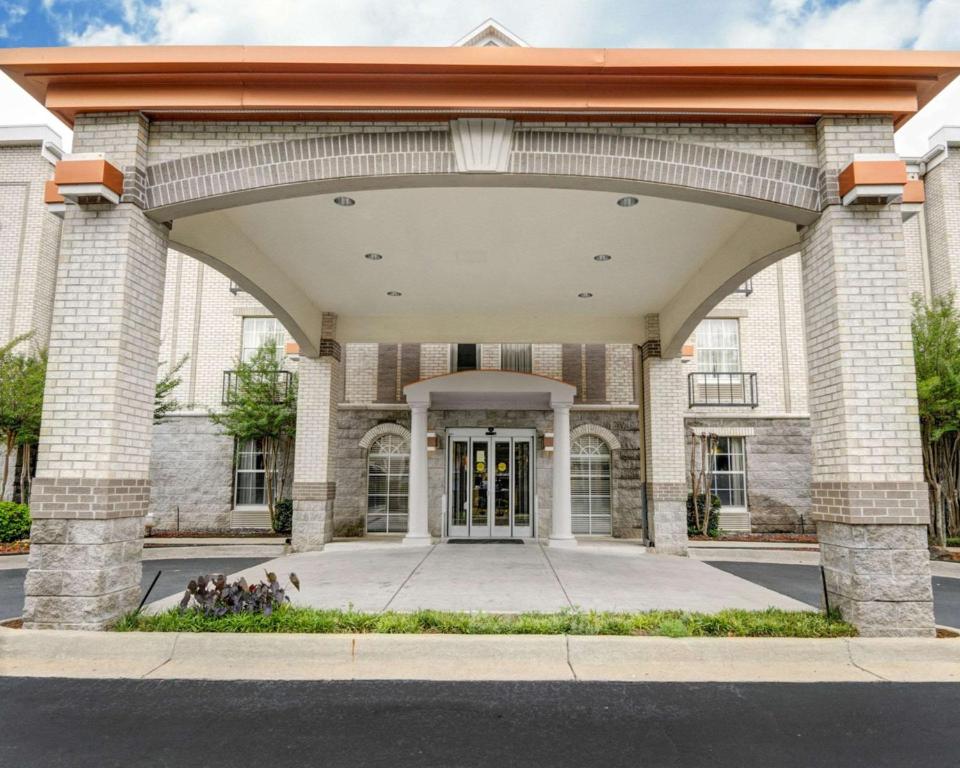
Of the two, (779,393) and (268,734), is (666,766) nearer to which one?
(268,734)

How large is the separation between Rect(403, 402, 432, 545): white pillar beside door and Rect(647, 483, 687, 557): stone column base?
4911mm

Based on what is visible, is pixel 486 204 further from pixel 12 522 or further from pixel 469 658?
pixel 12 522

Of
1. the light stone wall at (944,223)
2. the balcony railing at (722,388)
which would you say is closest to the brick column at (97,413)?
the balcony railing at (722,388)

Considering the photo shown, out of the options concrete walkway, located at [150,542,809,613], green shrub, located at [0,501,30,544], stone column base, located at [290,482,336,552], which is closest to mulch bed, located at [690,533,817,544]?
concrete walkway, located at [150,542,809,613]

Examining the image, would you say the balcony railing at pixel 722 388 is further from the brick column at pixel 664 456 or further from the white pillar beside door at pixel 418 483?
the white pillar beside door at pixel 418 483

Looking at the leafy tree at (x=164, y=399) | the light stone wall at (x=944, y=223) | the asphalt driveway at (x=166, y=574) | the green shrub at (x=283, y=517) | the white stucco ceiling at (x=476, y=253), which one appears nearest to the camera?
the asphalt driveway at (x=166, y=574)

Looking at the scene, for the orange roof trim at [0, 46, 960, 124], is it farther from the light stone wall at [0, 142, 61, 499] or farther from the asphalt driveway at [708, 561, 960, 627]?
the light stone wall at [0, 142, 61, 499]

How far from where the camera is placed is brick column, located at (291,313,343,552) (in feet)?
41.8

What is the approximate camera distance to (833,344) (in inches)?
243

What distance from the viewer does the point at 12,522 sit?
14141 mm

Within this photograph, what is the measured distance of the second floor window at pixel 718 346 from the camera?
18.2m

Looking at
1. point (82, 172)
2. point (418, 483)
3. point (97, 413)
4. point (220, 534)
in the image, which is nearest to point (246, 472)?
point (220, 534)

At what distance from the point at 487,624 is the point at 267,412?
12.2 metres

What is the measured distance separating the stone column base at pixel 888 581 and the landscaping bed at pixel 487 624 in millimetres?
217
